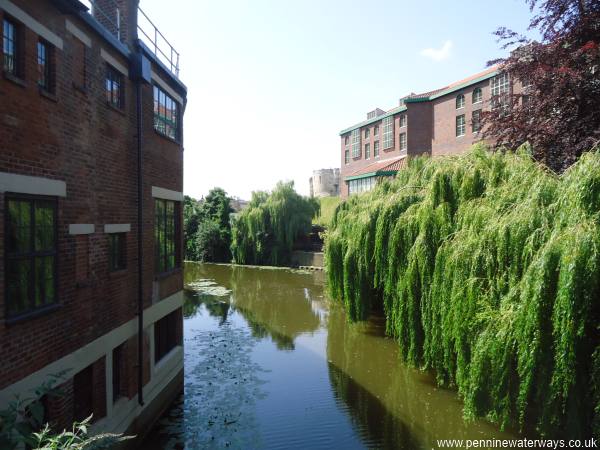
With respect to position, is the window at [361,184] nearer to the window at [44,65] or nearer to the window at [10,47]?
the window at [44,65]

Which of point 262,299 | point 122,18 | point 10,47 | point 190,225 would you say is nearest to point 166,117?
point 122,18

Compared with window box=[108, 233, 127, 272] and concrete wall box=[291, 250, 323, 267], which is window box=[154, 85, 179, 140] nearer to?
window box=[108, 233, 127, 272]

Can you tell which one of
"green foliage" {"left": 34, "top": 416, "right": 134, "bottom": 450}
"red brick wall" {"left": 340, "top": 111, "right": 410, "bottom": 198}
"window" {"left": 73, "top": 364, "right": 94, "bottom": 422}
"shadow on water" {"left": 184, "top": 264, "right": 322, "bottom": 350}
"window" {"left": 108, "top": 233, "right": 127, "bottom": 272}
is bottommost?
"shadow on water" {"left": 184, "top": 264, "right": 322, "bottom": 350}

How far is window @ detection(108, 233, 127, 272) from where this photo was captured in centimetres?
791

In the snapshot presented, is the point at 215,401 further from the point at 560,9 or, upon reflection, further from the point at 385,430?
the point at 560,9

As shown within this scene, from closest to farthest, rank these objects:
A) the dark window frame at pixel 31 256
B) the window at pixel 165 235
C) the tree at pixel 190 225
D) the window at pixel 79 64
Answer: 1. the dark window frame at pixel 31 256
2. the window at pixel 79 64
3. the window at pixel 165 235
4. the tree at pixel 190 225

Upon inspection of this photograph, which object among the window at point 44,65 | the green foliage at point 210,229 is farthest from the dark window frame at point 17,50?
the green foliage at point 210,229

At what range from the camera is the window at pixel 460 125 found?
30.1 meters

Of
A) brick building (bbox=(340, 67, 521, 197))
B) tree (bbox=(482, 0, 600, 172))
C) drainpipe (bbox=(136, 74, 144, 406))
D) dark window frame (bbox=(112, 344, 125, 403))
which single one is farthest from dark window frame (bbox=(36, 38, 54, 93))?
brick building (bbox=(340, 67, 521, 197))

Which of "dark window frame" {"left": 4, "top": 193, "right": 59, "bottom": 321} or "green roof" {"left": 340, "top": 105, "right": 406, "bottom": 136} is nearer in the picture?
"dark window frame" {"left": 4, "top": 193, "right": 59, "bottom": 321}

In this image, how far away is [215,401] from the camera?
1069 cm

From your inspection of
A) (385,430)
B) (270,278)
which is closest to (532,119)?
(385,430)

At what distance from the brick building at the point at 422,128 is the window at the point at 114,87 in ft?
60.3

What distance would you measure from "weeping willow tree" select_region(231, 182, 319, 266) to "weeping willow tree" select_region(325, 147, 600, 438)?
24770 mm
